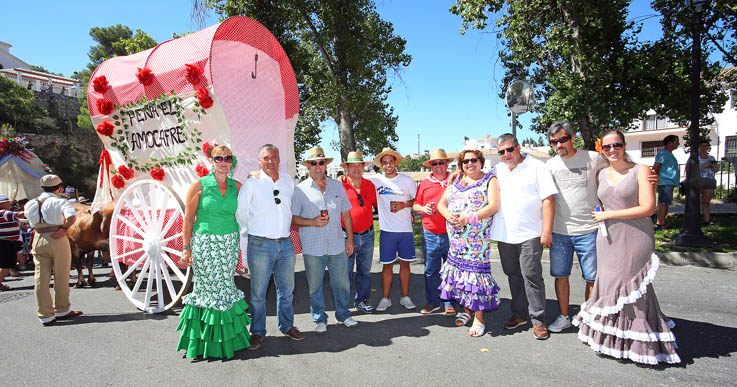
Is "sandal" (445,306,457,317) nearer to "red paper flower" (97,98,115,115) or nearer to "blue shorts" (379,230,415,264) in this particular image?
"blue shorts" (379,230,415,264)

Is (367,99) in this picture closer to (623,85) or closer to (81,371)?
(623,85)

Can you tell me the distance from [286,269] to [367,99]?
7.90 meters

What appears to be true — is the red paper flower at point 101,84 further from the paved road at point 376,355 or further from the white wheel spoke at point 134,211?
the paved road at point 376,355

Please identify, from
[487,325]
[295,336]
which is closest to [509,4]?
[487,325]

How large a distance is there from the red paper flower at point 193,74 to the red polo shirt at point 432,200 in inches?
108

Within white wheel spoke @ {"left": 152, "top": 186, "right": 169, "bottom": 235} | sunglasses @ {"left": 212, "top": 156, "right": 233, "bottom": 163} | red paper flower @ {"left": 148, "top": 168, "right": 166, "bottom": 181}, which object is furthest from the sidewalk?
red paper flower @ {"left": 148, "top": 168, "right": 166, "bottom": 181}

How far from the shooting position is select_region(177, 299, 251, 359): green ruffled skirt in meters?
3.50

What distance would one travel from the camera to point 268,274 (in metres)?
3.75

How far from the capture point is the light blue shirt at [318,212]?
13.2 ft

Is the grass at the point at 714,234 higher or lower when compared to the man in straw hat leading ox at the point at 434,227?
lower

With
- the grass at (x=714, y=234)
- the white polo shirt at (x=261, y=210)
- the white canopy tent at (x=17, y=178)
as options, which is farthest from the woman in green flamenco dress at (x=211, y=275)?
the white canopy tent at (x=17, y=178)

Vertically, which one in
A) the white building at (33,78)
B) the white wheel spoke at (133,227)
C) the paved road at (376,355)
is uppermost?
the white building at (33,78)

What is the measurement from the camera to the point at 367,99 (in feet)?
36.0

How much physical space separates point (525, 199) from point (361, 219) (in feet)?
5.79
